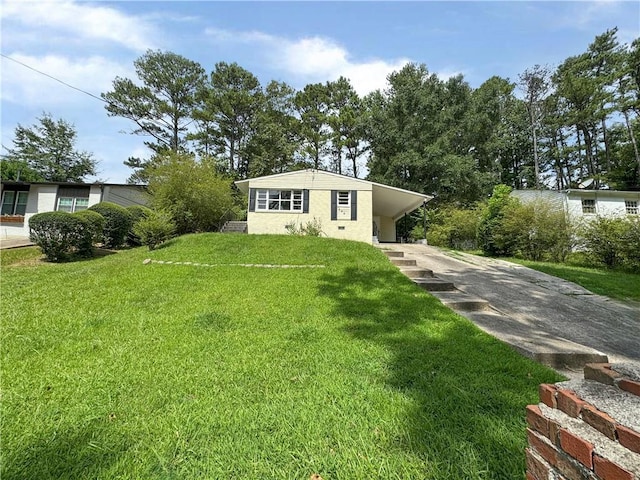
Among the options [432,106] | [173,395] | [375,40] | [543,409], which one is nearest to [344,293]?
[173,395]

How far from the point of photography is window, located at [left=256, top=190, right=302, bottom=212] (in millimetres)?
13844

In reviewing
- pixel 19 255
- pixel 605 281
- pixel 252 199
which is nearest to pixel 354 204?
pixel 252 199

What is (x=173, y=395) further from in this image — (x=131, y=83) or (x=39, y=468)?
(x=131, y=83)

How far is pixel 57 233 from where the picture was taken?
9.12 metres

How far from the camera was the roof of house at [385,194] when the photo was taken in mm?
13672

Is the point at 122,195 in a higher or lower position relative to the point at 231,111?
lower

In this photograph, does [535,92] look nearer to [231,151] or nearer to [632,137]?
[632,137]

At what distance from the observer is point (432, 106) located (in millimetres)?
24641

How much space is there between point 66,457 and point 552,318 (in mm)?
5888

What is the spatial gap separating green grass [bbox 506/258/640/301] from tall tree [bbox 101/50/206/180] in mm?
25463

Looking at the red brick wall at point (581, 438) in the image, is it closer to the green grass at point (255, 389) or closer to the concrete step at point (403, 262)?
the green grass at point (255, 389)

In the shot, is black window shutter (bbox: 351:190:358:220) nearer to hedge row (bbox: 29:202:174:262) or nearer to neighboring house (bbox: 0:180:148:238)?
hedge row (bbox: 29:202:174:262)

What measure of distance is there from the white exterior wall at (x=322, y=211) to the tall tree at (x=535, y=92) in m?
20.4

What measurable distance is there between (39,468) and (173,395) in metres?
0.78
